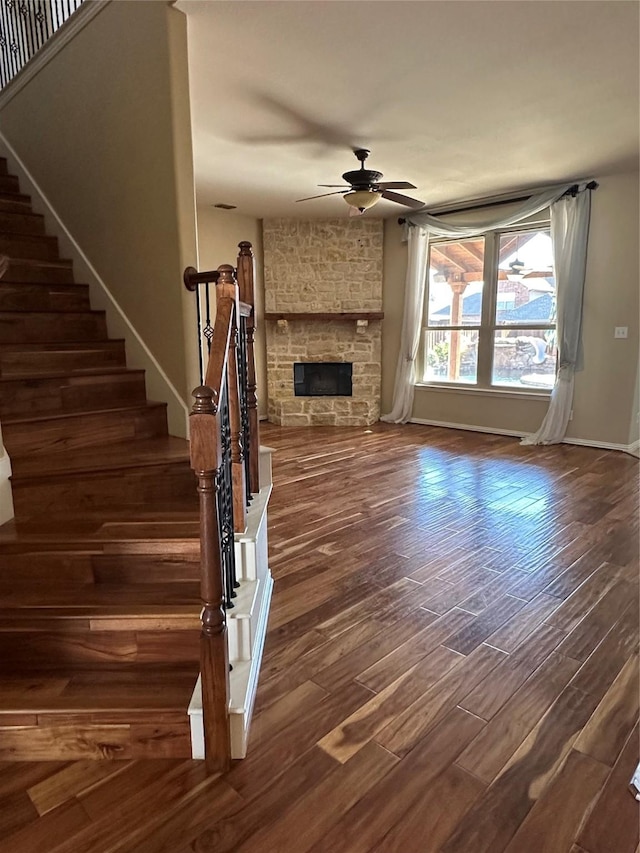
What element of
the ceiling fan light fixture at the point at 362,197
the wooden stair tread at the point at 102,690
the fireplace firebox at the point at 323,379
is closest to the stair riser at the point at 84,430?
the wooden stair tread at the point at 102,690

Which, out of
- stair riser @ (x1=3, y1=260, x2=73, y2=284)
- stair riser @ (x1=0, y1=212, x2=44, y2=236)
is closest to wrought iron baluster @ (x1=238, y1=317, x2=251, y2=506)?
stair riser @ (x1=3, y1=260, x2=73, y2=284)

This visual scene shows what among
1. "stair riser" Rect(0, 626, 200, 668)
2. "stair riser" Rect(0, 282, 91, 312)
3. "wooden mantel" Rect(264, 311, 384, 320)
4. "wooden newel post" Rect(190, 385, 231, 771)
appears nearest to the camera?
"wooden newel post" Rect(190, 385, 231, 771)

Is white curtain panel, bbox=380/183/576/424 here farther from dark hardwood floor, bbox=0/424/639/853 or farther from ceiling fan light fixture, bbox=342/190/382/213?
dark hardwood floor, bbox=0/424/639/853

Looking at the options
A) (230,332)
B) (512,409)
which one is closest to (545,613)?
(230,332)

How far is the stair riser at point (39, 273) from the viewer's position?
2957 mm

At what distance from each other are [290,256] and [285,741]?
237 inches

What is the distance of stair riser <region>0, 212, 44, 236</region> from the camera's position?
3197 mm

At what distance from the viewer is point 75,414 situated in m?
2.43

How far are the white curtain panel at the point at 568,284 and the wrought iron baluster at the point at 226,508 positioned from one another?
4642 millimetres

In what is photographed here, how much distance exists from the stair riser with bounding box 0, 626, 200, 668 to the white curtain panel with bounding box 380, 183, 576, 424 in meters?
5.41

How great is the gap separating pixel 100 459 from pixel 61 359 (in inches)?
30.0

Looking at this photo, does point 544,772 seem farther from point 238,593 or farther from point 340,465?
point 340,465

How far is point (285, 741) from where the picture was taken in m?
1.58

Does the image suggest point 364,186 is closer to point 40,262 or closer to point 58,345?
point 40,262
